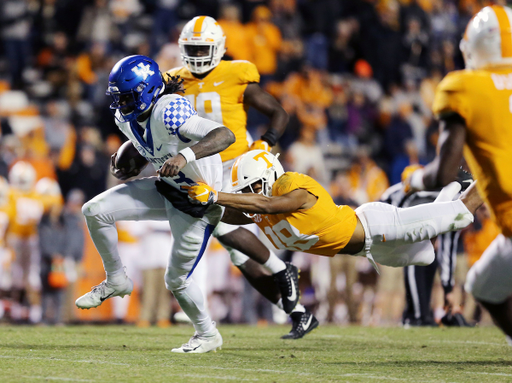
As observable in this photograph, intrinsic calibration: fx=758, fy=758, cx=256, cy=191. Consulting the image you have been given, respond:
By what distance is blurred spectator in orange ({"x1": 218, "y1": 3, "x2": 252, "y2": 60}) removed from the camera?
1170cm

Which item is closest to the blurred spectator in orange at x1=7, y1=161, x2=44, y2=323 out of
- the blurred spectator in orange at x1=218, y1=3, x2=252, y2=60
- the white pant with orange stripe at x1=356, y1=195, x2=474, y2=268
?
the blurred spectator in orange at x1=218, y1=3, x2=252, y2=60

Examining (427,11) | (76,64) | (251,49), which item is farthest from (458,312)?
(427,11)

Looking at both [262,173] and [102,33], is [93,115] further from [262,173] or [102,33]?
[262,173]

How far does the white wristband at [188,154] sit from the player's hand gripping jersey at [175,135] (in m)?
0.17

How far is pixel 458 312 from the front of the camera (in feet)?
25.6

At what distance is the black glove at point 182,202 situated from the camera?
4.92 m

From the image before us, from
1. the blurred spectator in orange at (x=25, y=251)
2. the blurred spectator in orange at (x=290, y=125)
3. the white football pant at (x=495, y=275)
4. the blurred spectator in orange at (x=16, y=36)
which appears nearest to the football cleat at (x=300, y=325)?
the white football pant at (x=495, y=275)

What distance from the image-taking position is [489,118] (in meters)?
3.56

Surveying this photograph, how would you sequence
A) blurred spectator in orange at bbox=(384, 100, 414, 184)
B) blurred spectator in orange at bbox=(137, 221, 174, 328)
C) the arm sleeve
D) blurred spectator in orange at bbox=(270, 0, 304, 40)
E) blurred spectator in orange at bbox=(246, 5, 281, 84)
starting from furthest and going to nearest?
blurred spectator in orange at bbox=(270, 0, 304, 40) → blurred spectator in orange at bbox=(246, 5, 281, 84) → blurred spectator in orange at bbox=(384, 100, 414, 184) → blurred spectator in orange at bbox=(137, 221, 174, 328) → the arm sleeve

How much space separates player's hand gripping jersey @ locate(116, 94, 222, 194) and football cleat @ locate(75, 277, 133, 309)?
81 cm

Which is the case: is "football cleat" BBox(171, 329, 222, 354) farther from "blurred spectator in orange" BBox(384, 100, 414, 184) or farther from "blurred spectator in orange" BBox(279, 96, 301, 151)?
"blurred spectator in orange" BBox(384, 100, 414, 184)

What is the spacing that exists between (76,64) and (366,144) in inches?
190

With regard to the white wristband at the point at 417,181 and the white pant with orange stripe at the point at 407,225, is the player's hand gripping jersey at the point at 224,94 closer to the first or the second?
the white pant with orange stripe at the point at 407,225

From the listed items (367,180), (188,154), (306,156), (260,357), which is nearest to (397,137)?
(367,180)
